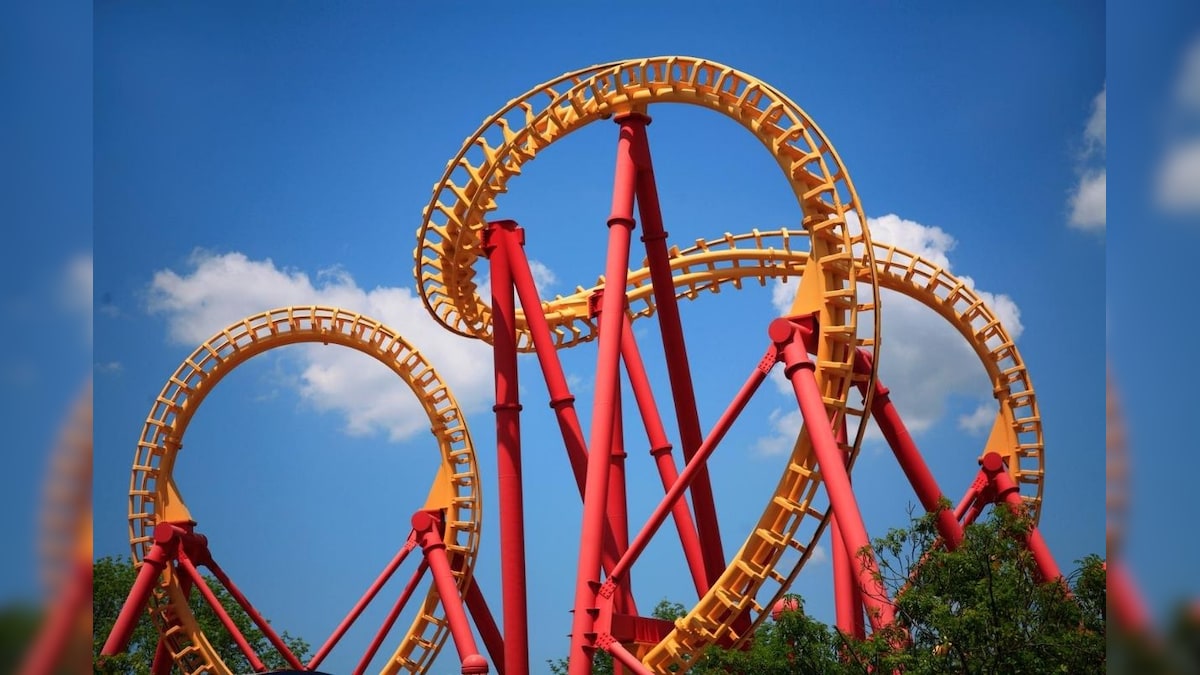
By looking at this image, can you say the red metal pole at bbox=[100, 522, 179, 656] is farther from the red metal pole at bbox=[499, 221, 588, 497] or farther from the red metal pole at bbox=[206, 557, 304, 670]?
the red metal pole at bbox=[499, 221, 588, 497]

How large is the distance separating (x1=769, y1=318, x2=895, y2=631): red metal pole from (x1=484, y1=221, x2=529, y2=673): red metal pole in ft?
15.4

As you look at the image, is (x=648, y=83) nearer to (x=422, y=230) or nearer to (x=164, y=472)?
(x=422, y=230)

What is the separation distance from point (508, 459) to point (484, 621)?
611cm

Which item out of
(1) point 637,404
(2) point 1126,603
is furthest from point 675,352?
(2) point 1126,603

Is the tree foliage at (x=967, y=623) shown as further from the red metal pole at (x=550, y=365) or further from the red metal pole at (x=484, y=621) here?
the red metal pole at (x=484, y=621)

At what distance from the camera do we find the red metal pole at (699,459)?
14789mm

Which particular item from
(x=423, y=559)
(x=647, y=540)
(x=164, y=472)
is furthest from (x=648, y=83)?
(x=164, y=472)

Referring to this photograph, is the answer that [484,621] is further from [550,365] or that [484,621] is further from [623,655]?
[623,655]

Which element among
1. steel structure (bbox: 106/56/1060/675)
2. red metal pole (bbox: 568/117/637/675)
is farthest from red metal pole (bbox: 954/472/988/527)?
red metal pole (bbox: 568/117/637/675)

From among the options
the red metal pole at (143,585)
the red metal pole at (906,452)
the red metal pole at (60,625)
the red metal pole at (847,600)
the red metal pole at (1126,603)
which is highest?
the red metal pole at (906,452)

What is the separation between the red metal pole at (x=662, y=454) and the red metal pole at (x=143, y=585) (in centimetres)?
834

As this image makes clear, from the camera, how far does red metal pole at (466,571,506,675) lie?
2306cm

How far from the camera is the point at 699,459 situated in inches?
587

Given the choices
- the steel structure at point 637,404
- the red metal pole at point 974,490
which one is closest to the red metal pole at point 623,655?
the steel structure at point 637,404
